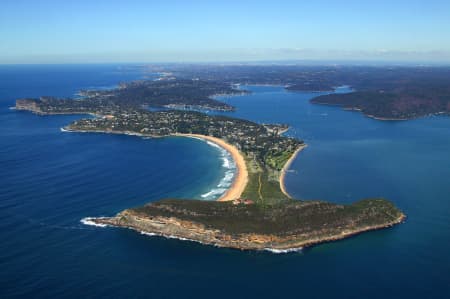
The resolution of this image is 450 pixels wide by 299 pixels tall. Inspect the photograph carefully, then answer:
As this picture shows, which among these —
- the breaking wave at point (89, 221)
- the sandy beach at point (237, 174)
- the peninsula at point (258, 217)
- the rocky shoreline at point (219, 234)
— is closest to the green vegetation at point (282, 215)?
the peninsula at point (258, 217)

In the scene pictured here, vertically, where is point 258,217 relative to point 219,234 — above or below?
above

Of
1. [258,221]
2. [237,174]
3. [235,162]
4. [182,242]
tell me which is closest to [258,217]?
[258,221]

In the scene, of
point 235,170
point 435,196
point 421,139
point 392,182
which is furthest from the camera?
point 421,139

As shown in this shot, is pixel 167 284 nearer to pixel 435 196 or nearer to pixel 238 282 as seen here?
pixel 238 282

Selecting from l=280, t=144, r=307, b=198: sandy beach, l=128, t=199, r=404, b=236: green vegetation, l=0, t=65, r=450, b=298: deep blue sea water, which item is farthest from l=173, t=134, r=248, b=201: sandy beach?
l=128, t=199, r=404, b=236: green vegetation

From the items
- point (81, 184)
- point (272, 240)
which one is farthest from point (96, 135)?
point (272, 240)

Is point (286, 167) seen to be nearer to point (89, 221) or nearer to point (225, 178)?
point (225, 178)

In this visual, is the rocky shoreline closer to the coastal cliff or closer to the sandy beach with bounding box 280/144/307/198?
the coastal cliff
